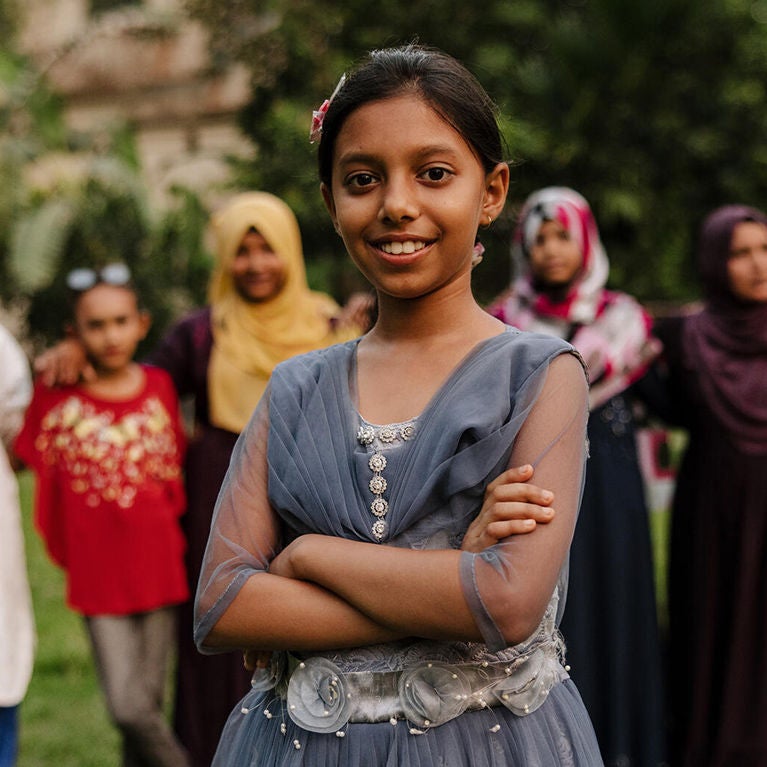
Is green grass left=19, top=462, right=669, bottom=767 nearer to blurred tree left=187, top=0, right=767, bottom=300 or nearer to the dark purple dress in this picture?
the dark purple dress

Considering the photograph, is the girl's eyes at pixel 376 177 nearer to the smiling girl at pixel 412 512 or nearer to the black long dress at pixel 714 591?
the smiling girl at pixel 412 512

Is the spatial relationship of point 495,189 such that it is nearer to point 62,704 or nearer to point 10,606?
point 10,606

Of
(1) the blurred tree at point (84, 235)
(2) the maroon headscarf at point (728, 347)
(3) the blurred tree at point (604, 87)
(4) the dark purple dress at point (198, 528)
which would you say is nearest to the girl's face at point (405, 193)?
→ (4) the dark purple dress at point (198, 528)

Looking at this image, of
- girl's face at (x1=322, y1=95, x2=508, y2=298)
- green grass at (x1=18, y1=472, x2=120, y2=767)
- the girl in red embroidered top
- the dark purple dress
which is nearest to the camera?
girl's face at (x1=322, y1=95, x2=508, y2=298)

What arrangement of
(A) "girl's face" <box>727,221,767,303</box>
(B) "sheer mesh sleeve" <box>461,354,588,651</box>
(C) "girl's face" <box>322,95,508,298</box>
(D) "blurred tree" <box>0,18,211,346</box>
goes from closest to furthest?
(B) "sheer mesh sleeve" <box>461,354,588,651</box>, (C) "girl's face" <box>322,95,508,298</box>, (A) "girl's face" <box>727,221,767,303</box>, (D) "blurred tree" <box>0,18,211,346</box>

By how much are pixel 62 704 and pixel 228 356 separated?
225 cm

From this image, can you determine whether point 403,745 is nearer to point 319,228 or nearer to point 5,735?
point 5,735

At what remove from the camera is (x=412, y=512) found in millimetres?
1873

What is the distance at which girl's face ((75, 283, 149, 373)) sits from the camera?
4.23 m

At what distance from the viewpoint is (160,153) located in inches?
661

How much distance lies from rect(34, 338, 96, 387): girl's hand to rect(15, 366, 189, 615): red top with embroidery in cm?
5

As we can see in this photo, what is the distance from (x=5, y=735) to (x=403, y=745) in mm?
2311

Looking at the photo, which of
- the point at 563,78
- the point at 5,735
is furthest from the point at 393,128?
the point at 563,78

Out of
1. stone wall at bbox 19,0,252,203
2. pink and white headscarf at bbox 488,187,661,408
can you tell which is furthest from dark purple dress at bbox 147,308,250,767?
stone wall at bbox 19,0,252,203
